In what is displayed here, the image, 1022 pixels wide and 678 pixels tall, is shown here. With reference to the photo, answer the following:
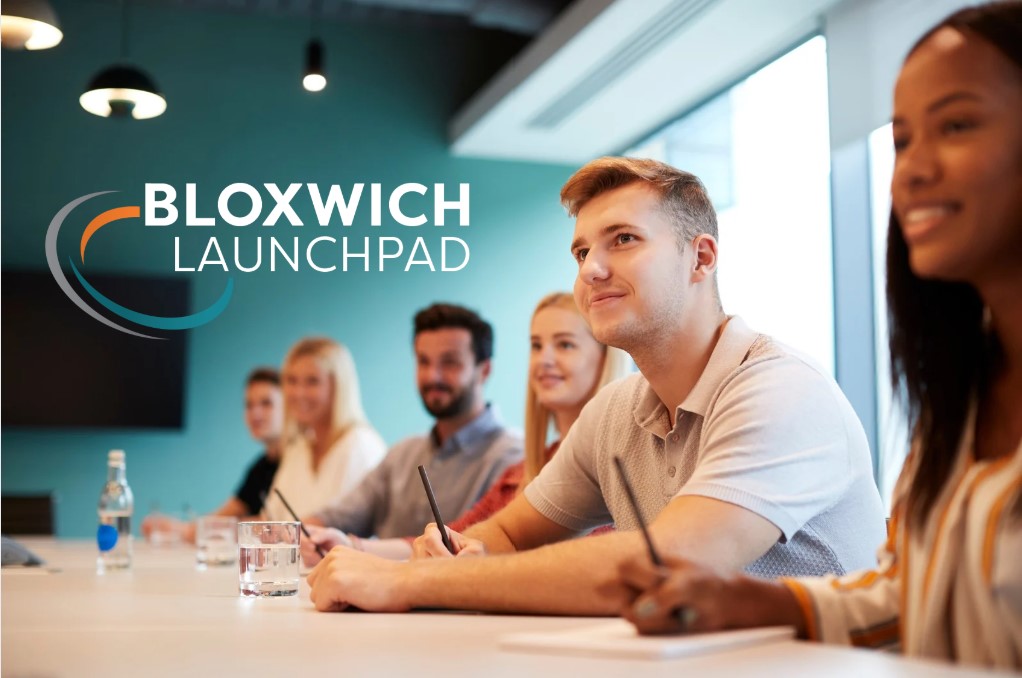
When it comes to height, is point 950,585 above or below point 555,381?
below

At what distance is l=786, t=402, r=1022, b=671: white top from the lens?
3.06 feet

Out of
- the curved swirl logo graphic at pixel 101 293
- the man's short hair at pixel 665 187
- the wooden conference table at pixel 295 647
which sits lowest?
the wooden conference table at pixel 295 647

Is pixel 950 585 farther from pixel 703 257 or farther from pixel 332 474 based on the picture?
pixel 332 474

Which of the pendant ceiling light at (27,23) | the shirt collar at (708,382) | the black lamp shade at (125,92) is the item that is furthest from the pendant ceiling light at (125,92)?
the shirt collar at (708,382)

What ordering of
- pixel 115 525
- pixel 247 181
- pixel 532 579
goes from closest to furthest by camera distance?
1. pixel 532 579
2. pixel 115 525
3. pixel 247 181

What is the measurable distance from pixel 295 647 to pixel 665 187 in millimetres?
1022

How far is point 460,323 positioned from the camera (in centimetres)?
344

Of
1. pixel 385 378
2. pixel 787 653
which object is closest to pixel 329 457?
pixel 385 378

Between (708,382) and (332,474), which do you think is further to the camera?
(332,474)

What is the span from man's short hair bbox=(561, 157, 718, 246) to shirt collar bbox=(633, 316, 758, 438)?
0.18 metres

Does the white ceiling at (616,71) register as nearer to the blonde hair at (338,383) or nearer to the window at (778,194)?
the window at (778,194)

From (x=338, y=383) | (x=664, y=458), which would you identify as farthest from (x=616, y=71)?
(x=664, y=458)

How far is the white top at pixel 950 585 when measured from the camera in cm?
93

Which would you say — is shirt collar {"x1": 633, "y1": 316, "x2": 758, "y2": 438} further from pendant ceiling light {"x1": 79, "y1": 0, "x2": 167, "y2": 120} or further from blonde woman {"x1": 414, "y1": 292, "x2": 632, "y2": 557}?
pendant ceiling light {"x1": 79, "y1": 0, "x2": 167, "y2": 120}
